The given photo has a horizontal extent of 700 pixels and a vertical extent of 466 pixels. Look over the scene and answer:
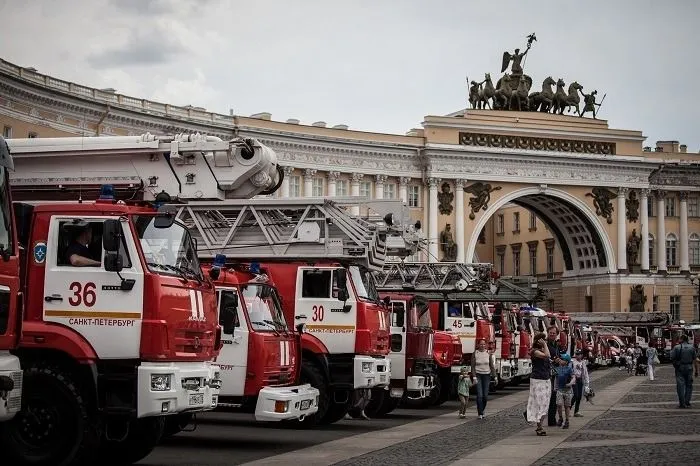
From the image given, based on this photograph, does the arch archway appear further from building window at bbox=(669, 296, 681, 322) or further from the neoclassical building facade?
building window at bbox=(669, 296, 681, 322)

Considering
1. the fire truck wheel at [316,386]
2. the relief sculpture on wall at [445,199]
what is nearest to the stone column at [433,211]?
the relief sculpture on wall at [445,199]

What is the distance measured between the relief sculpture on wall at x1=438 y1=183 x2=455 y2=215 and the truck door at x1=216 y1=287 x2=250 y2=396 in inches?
2512

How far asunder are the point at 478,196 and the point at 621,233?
1167 centimetres

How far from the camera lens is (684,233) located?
307 ft

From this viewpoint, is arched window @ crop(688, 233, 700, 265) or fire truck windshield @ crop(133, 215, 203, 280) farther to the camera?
arched window @ crop(688, 233, 700, 265)

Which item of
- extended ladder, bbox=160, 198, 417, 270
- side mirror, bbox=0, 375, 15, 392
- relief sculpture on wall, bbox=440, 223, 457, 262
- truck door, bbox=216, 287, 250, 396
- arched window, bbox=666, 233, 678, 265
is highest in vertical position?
arched window, bbox=666, 233, 678, 265

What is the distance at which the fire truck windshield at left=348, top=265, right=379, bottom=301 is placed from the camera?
2309 cm

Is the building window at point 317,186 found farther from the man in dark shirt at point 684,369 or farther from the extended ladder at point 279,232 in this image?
the extended ladder at point 279,232

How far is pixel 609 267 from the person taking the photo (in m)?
88.3

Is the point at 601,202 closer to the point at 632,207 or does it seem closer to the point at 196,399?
the point at 632,207

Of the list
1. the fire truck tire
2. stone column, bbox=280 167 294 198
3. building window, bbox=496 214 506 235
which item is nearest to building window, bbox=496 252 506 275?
building window, bbox=496 214 506 235

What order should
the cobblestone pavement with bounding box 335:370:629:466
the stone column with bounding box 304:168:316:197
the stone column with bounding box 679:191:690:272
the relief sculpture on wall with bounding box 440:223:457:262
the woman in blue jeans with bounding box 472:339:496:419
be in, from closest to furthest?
the cobblestone pavement with bounding box 335:370:629:466 → the woman in blue jeans with bounding box 472:339:496:419 → the stone column with bounding box 304:168:316:197 → the relief sculpture on wall with bounding box 440:223:457:262 → the stone column with bounding box 679:191:690:272

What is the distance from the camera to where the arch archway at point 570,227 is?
8544 cm

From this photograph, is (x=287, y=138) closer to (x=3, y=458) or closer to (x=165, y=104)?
(x=165, y=104)
